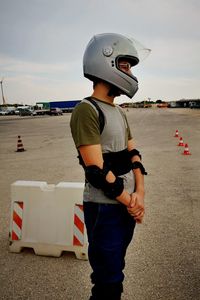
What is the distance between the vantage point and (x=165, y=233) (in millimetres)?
3889

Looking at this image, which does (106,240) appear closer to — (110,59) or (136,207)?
(136,207)

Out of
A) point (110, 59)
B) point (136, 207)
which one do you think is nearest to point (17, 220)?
point (136, 207)

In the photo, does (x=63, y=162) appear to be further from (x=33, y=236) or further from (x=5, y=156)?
(x=33, y=236)

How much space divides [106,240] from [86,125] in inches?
31.7

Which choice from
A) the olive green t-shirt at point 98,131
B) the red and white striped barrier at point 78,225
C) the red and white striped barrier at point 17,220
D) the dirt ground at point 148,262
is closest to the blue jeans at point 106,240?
the olive green t-shirt at point 98,131

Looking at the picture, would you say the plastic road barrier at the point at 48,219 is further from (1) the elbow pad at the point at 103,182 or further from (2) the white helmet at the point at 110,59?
(2) the white helmet at the point at 110,59

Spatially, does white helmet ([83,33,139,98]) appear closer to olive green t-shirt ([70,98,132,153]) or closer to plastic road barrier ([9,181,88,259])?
olive green t-shirt ([70,98,132,153])

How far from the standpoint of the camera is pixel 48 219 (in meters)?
3.41

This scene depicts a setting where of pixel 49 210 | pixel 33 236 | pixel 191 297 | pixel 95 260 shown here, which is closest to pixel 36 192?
pixel 49 210

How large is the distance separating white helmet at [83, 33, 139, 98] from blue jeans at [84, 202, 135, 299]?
0.86 meters

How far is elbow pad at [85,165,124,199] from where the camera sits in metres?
1.67

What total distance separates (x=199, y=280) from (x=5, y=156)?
31.3ft

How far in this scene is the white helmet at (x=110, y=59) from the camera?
5.90 ft

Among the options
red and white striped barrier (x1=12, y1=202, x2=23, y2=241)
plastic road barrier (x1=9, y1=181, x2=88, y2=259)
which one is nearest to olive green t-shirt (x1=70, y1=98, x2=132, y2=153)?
plastic road barrier (x1=9, y1=181, x2=88, y2=259)
